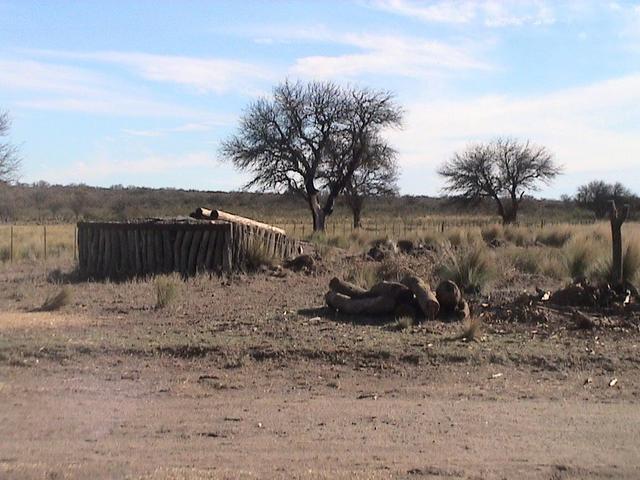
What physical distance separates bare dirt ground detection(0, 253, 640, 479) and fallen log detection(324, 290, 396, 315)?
12.1 inches

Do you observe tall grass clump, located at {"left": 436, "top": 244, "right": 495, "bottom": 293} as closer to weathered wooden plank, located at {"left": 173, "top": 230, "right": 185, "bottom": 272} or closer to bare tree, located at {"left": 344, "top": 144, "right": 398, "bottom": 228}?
weathered wooden plank, located at {"left": 173, "top": 230, "right": 185, "bottom": 272}

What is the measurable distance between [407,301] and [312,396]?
479cm

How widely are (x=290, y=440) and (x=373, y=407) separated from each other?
132 cm

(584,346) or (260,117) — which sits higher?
(260,117)

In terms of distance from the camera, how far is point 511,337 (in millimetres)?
11570

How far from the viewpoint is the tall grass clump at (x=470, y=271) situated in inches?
624

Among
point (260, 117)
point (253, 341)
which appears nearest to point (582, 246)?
point (253, 341)

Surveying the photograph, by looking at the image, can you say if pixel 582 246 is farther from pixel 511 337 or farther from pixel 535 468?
pixel 535 468

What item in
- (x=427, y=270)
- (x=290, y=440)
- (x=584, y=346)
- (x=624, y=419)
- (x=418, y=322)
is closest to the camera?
(x=290, y=440)

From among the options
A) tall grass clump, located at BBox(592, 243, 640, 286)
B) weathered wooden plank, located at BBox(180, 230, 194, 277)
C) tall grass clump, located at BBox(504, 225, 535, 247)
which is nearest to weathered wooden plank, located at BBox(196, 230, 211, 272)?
weathered wooden plank, located at BBox(180, 230, 194, 277)

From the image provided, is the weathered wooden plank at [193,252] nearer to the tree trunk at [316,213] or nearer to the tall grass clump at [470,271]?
the tall grass clump at [470,271]

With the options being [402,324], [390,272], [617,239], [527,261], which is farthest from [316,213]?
[402,324]

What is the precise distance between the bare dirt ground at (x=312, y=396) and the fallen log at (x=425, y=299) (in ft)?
1.13

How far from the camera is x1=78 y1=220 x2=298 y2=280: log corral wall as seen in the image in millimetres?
19500
